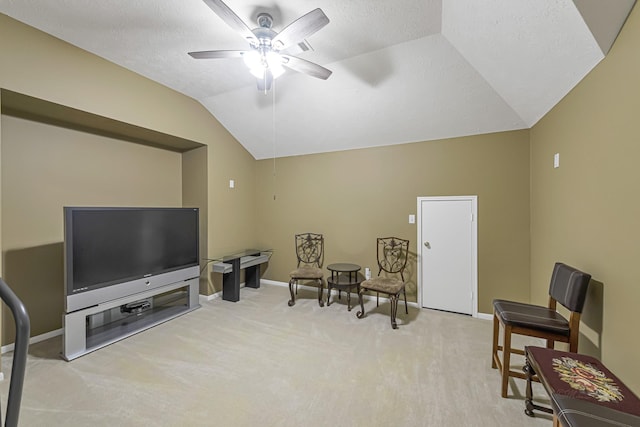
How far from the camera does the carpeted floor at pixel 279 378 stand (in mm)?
1826

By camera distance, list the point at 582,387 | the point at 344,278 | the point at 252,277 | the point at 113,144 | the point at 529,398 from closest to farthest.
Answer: the point at 582,387, the point at 529,398, the point at 113,144, the point at 344,278, the point at 252,277

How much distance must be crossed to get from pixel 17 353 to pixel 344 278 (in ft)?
12.3

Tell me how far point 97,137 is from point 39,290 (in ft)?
5.79

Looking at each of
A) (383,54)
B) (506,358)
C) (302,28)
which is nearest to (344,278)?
(506,358)

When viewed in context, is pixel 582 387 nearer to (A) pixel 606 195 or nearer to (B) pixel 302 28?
(A) pixel 606 195

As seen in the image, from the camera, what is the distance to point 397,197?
390 cm

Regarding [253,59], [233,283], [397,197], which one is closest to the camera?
[253,59]

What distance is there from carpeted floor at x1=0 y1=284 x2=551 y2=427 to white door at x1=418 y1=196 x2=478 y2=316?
1.25 ft

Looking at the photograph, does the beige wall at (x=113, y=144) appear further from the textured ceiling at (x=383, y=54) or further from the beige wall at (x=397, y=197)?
the beige wall at (x=397, y=197)

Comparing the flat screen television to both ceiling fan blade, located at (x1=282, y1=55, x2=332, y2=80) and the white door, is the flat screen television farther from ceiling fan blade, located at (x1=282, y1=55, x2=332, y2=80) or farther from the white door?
the white door

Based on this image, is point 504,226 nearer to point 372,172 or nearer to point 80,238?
point 372,172

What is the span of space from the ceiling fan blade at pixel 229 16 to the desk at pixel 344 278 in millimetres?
2840

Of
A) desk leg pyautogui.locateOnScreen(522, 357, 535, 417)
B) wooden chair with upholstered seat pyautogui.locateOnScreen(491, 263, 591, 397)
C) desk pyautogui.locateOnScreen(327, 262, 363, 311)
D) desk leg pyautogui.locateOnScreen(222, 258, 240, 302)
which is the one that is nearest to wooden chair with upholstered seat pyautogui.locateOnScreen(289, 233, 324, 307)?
desk pyautogui.locateOnScreen(327, 262, 363, 311)

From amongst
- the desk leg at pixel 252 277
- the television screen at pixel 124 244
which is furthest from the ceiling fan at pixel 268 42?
the desk leg at pixel 252 277
